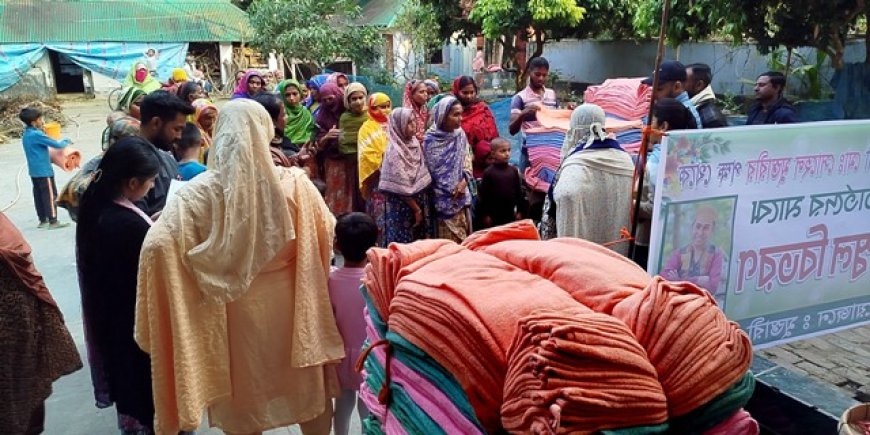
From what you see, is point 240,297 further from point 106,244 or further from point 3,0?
point 3,0

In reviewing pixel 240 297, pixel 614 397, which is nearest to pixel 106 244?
pixel 240 297

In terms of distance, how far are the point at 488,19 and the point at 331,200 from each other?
6358 mm

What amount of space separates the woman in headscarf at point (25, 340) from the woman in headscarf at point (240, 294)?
69 cm

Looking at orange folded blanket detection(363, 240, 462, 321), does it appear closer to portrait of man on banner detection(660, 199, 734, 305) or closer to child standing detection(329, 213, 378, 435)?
portrait of man on banner detection(660, 199, 734, 305)

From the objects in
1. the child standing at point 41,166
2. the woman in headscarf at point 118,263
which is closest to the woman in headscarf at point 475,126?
the woman in headscarf at point 118,263

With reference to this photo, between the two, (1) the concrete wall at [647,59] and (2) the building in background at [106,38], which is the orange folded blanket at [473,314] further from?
(2) the building in background at [106,38]

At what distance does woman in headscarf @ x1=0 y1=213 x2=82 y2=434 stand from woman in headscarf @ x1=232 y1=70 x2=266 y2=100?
3437mm

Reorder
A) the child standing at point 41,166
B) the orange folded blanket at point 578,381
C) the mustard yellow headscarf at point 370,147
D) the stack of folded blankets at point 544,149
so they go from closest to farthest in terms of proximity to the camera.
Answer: the orange folded blanket at point 578,381 → the mustard yellow headscarf at point 370,147 → the stack of folded blankets at point 544,149 → the child standing at point 41,166

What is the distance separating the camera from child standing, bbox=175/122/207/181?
11.1 feet

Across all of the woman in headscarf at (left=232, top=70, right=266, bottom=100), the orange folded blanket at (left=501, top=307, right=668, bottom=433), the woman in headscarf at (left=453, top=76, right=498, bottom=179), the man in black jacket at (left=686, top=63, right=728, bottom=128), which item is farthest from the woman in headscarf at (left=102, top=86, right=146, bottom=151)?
the man in black jacket at (left=686, top=63, right=728, bottom=128)

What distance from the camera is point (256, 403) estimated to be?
8.14 feet

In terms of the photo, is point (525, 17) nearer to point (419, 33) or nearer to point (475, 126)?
point (419, 33)

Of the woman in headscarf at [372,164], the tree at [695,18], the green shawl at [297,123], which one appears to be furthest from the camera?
the tree at [695,18]

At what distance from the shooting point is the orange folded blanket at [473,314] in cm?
105
